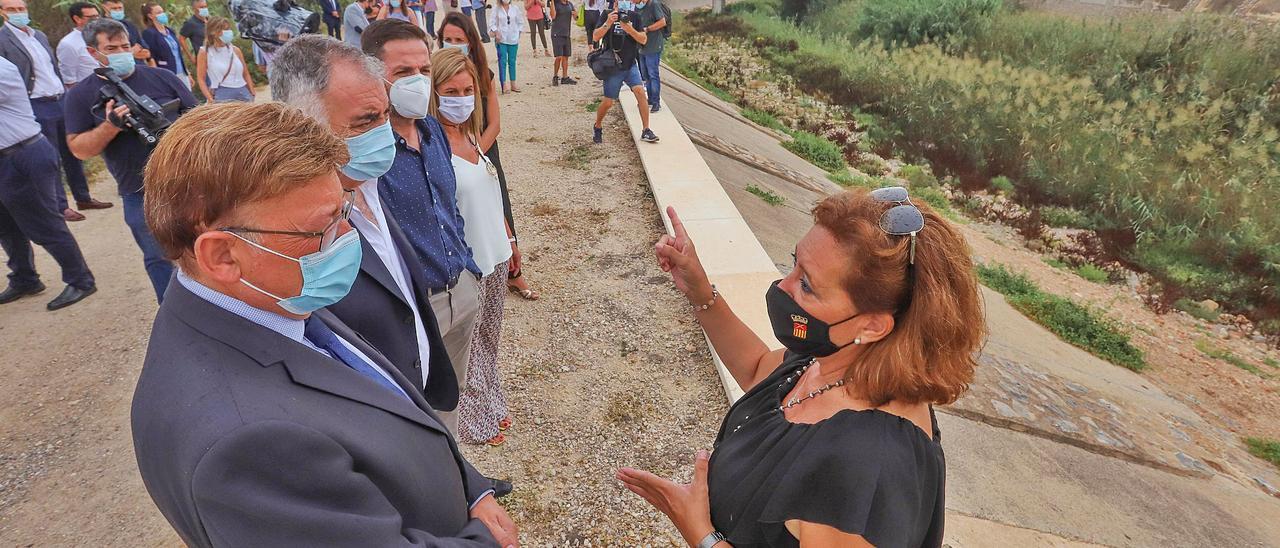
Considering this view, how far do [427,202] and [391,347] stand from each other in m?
0.79

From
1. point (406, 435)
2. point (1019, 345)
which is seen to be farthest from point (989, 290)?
point (406, 435)

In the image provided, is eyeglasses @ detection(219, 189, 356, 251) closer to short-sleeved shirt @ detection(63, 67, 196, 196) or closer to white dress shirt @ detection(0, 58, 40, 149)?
short-sleeved shirt @ detection(63, 67, 196, 196)

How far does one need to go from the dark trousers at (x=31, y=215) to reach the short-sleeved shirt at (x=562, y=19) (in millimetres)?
8239

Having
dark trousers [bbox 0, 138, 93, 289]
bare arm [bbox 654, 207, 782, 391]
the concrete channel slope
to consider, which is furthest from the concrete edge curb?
dark trousers [bbox 0, 138, 93, 289]

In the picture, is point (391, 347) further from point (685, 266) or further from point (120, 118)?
point (120, 118)

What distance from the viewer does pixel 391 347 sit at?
7.26 feet

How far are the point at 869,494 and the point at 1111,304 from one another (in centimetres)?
924

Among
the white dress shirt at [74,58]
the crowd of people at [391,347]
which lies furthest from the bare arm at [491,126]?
the white dress shirt at [74,58]

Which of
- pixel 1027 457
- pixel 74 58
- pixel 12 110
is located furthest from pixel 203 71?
pixel 1027 457

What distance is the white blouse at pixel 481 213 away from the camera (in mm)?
3256

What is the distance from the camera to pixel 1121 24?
56.5 feet

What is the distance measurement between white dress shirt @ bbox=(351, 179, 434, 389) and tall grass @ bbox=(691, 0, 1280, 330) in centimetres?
1090

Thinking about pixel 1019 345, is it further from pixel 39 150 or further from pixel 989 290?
pixel 39 150

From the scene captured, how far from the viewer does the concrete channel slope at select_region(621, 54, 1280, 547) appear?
3.63 meters
